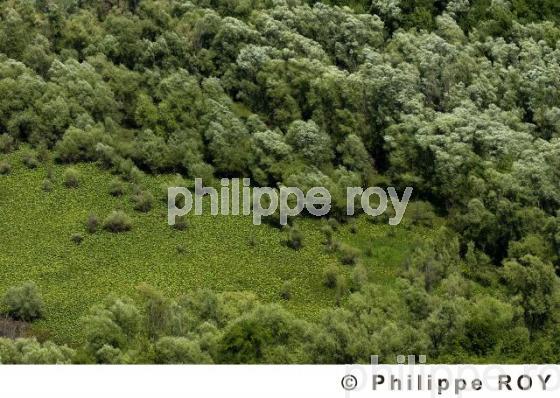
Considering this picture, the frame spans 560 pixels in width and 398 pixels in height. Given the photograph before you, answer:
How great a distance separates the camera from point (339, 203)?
4240 inches

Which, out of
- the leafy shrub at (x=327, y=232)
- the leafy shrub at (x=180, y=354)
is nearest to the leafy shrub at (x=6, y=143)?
the leafy shrub at (x=327, y=232)

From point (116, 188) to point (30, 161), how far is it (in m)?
9.05

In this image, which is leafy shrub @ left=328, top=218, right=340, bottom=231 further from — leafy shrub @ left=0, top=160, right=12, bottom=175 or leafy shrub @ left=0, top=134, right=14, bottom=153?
leafy shrub @ left=0, top=134, right=14, bottom=153

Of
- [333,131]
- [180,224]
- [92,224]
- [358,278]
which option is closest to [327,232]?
[358,278]

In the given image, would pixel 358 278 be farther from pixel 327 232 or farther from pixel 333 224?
pixel 333 224

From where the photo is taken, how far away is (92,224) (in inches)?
4112

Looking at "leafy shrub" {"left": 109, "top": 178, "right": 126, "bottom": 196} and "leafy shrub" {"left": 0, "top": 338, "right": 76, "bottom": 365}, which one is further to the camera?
"leafy shrub" {"left": 109, "top": 178, "right": 126, "bottom": 196}

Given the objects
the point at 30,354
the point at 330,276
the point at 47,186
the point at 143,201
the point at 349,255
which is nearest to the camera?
the point at 30,354

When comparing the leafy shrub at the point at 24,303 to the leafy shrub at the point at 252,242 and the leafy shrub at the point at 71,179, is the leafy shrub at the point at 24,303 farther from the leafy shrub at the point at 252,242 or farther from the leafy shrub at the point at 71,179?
the leafy shrub at the point at 71,179

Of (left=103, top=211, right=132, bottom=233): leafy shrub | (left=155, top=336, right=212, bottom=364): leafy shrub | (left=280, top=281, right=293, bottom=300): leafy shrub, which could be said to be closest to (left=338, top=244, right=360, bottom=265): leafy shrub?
(left=280, top=281, right=293, bottom=300): leafy shrub

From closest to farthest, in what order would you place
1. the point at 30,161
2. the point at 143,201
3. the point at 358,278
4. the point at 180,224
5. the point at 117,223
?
the point at 358,278 → the point at 117,223 → the point at 180,224 → the point at 143,201 → the point at 30,161

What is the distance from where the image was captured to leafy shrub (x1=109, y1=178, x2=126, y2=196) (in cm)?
11006

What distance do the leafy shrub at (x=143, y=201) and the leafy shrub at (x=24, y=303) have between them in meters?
19.6

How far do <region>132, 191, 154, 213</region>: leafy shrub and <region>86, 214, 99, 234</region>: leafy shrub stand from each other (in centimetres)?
455
